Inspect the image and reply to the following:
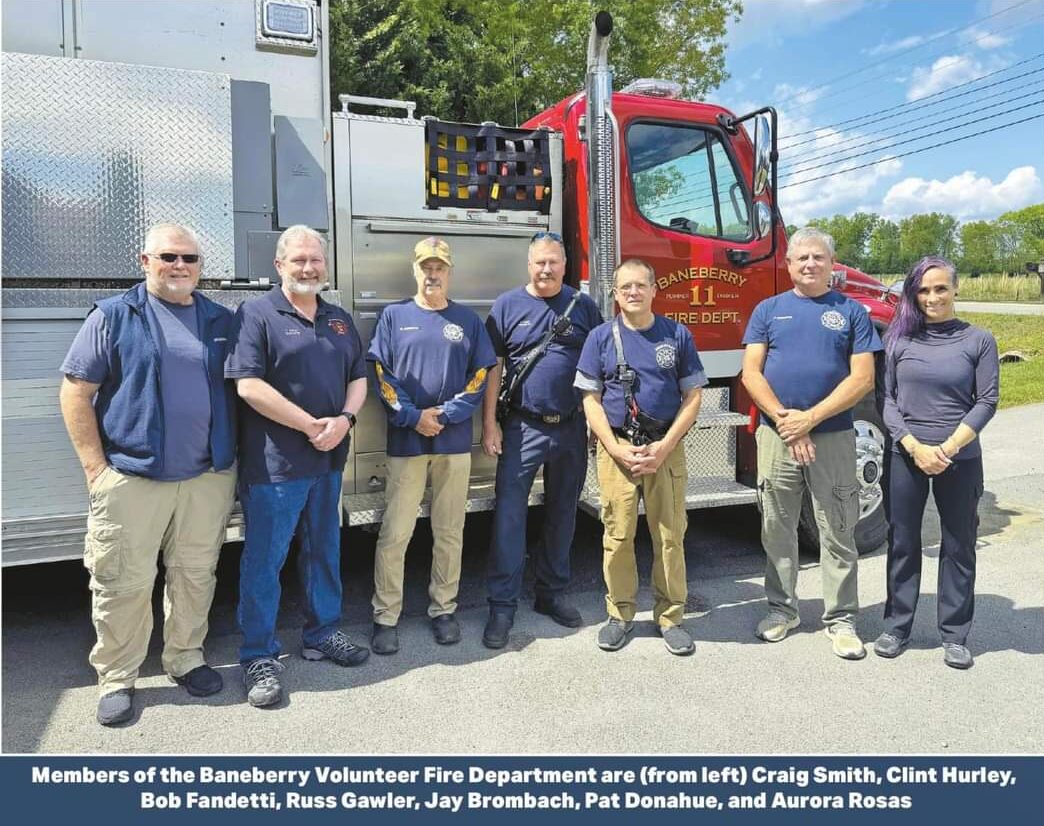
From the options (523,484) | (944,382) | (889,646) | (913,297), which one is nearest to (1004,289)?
(913,297)

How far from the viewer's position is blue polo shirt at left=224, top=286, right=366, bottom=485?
10.5 ft

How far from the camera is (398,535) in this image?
3.72 m

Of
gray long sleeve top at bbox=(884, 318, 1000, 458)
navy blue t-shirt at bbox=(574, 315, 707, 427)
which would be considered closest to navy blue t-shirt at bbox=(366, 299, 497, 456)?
navy blue t-shirt at bbox=(574, 315, 707, 427)

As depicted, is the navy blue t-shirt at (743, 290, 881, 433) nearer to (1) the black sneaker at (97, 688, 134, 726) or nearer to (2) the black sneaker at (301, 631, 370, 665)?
(2) the black sneaker at (301, 631, 370, 665)

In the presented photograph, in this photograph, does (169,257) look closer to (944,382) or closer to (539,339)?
(539,339)

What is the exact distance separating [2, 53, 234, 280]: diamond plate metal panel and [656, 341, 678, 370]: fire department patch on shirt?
6.31 feet

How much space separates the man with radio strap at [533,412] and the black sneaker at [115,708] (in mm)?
1483

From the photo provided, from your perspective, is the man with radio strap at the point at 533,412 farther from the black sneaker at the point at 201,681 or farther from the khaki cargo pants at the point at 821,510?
the black sneaker at the point at 201,681

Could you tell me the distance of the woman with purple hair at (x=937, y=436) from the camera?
11.3 feet

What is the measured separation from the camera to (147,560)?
313 cm

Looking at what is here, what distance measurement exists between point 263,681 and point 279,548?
0.52m

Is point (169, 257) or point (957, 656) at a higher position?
point (169, 257)

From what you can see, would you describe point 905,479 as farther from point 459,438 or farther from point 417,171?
point 417,171
